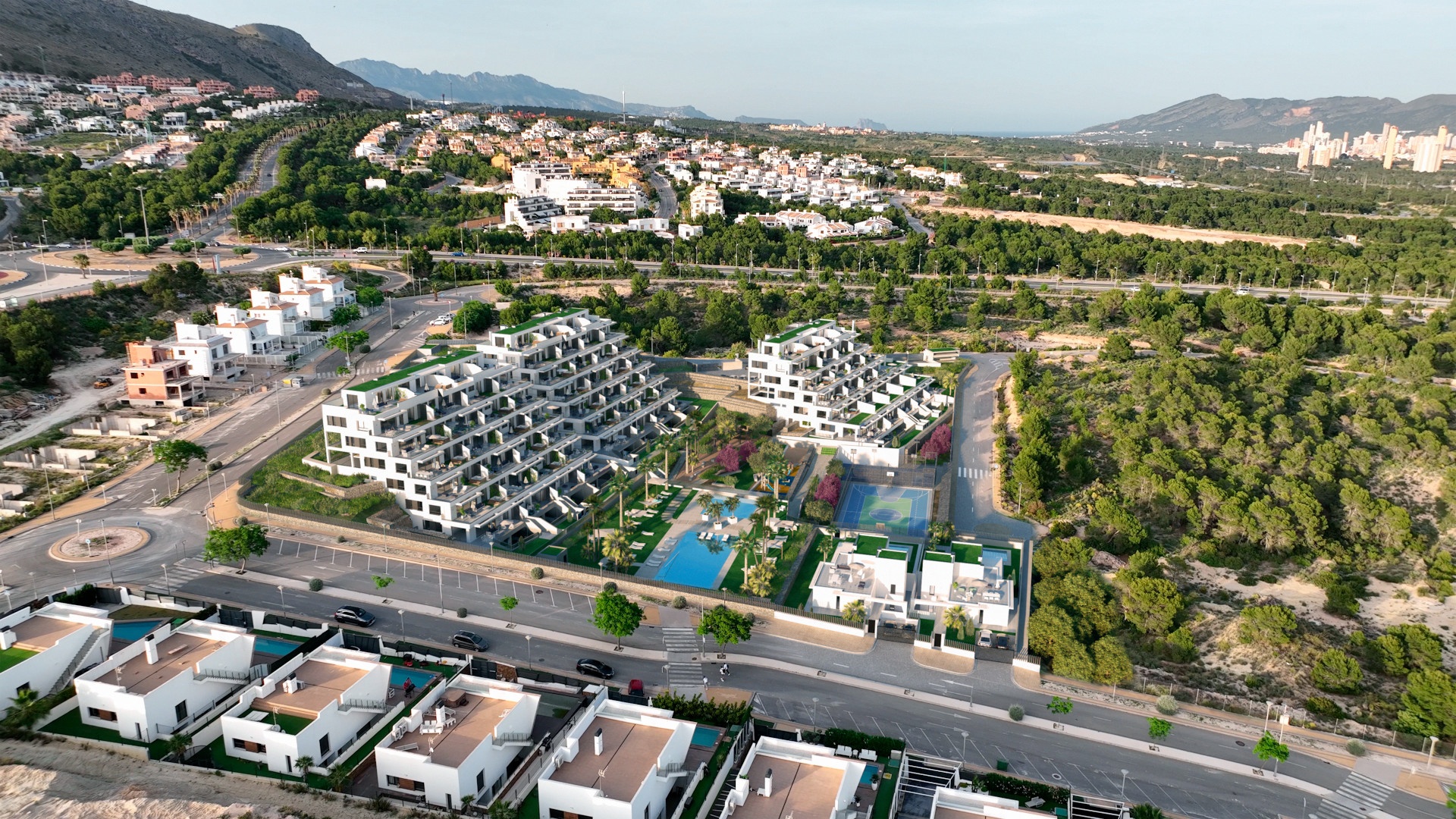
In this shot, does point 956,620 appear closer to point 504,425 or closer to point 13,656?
point 504,425

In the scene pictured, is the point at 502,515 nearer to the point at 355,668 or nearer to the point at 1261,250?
the point at 355,668

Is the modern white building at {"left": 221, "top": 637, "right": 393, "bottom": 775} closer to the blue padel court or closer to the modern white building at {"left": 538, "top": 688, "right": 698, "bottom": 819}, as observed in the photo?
the modern white building at {"left": 538, "top": 688, "right": 698, "bottom": 819}

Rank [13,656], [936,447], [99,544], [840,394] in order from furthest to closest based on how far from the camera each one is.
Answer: [840,394]
[936,447]
[99,544]
[13,656]

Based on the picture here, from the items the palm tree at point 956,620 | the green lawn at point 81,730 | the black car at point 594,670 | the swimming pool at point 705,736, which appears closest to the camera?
the green lawn at point 81,730

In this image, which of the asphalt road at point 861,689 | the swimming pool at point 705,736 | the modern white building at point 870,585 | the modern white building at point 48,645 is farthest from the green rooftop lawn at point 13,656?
the modern white building at point 870,585

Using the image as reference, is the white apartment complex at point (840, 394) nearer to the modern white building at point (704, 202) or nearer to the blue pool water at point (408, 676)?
the blue pool water at point (408, 676)

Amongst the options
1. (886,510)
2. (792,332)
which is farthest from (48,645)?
(792,332)
